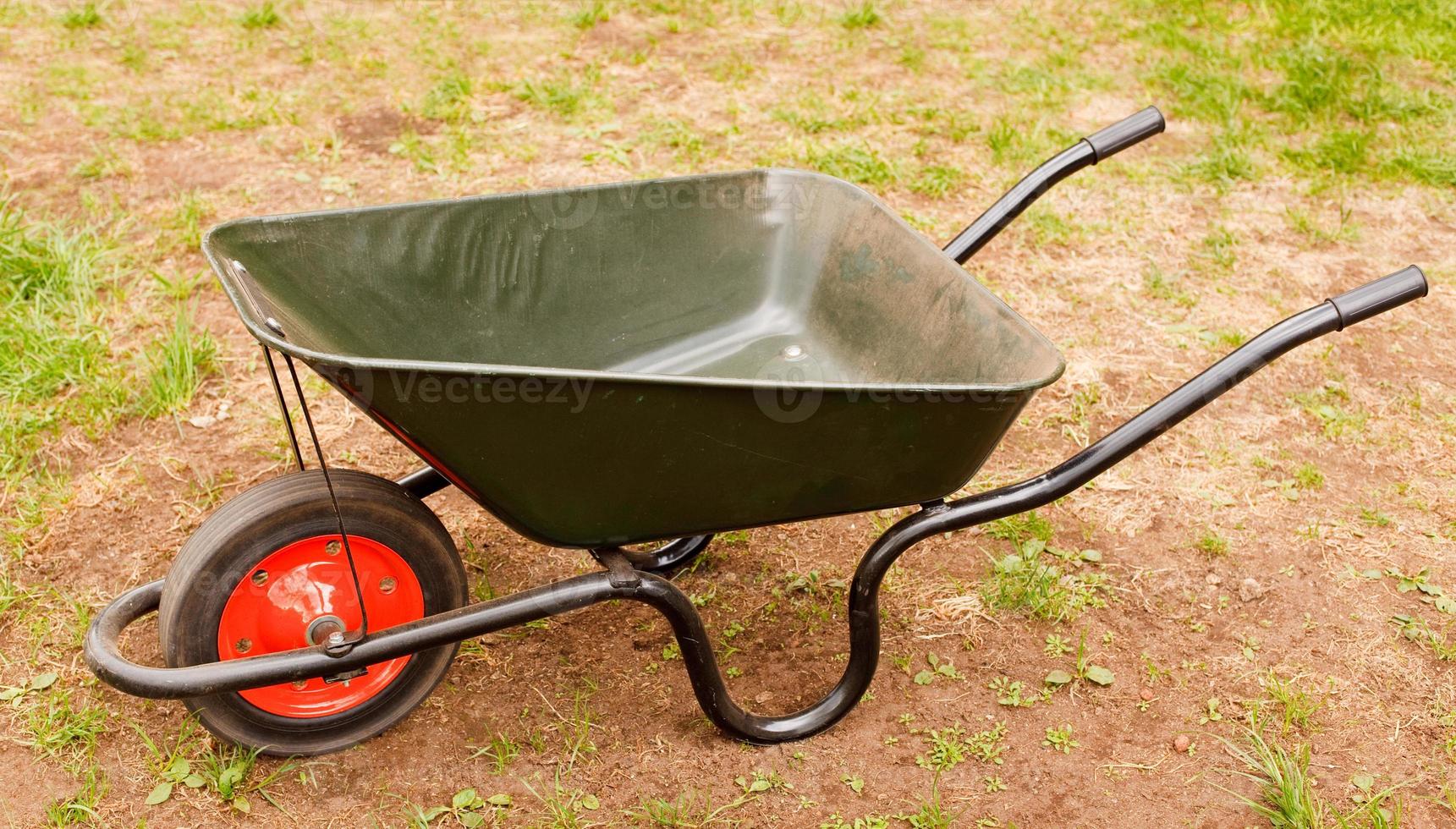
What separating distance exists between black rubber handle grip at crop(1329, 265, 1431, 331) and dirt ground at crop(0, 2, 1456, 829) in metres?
0.90

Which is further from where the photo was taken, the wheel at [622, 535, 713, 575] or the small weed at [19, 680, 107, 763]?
the wheel at [622, 535, 713, 575]

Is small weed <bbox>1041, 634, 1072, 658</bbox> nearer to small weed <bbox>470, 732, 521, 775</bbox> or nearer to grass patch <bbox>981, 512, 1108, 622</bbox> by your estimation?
grass patch <bbox>981, 512, 1108, 622</bbox>

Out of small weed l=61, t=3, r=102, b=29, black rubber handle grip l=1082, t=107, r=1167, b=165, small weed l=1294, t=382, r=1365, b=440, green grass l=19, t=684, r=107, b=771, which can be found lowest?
small weed l=1294, t=382, r=1365, b=440

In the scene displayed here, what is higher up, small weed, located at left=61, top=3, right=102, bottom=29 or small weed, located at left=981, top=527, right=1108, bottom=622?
small weed, located at left=61, top=3, right=102, bottom=29

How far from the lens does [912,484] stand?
2.00 meters

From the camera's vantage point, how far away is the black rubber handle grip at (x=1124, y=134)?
2486 millimetres

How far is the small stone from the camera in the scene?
Result: 272 centimetres

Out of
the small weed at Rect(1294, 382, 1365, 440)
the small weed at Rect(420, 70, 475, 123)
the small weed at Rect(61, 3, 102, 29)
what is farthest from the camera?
the small weed at Rect(61, 3, 102, 29)

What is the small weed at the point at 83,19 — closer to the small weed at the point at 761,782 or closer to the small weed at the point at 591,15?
the small weed at the point at 591,15

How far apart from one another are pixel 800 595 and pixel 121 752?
145cm

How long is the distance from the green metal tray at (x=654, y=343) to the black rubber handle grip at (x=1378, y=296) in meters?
0.52

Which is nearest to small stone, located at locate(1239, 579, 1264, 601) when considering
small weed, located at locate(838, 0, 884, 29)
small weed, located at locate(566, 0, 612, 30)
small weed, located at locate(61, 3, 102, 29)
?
small weed, located at locate(838, 0, 884, 29)

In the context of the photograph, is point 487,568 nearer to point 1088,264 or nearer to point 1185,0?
point 1088,264

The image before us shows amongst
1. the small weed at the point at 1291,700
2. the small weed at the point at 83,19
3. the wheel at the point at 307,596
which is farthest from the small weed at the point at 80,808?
the small weed at the point at 83,19
